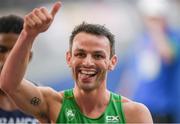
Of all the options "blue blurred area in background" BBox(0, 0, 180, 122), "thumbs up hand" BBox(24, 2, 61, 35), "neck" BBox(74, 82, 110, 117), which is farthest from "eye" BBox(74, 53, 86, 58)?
"blue blurred area in background" BBox(0, 0, 180, 122)

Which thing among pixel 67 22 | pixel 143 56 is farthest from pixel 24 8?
pixel 143 56

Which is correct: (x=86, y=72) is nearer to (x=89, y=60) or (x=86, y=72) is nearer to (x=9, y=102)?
(x=89, y=60)

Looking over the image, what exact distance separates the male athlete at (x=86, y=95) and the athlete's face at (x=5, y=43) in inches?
30.4

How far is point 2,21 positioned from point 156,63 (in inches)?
141

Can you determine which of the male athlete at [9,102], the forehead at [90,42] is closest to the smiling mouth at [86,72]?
the forehead at [90,42]

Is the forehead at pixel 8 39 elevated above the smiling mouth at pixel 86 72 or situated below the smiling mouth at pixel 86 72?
above

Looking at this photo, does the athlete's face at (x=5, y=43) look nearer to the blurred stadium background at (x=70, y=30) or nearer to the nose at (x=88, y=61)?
the nose at (x=88, y=61)

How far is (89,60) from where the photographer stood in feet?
15.3

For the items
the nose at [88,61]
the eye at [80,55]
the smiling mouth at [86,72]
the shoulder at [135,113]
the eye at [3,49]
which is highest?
the eye at [3,49]

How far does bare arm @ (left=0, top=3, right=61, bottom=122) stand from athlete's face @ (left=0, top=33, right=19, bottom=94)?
77cm

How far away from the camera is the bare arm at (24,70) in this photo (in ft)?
13.3

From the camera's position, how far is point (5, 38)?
5598mm

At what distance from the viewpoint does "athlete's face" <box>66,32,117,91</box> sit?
466cm

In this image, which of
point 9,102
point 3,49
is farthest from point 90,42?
point 9,102
